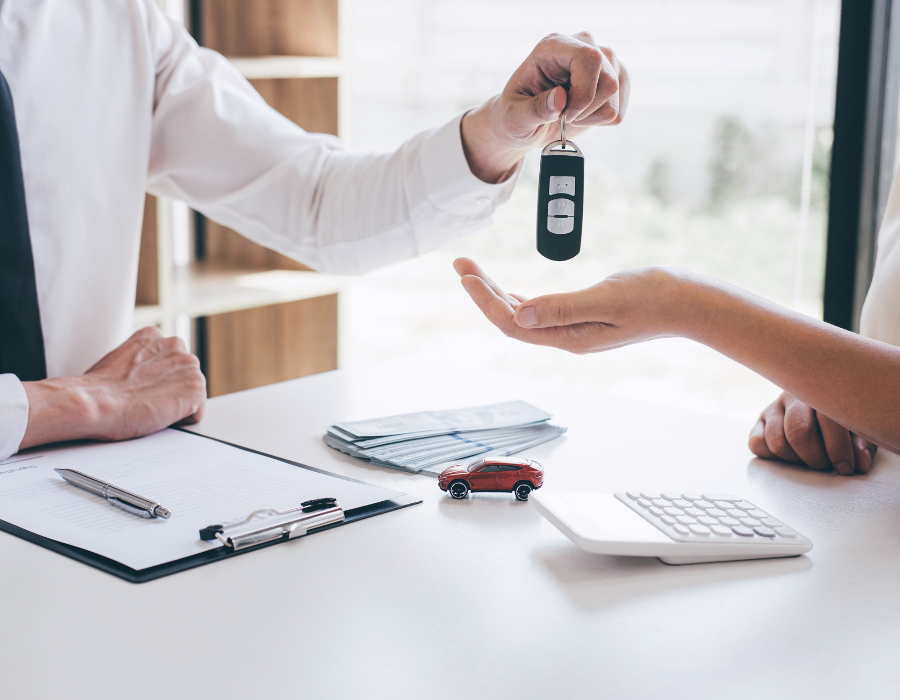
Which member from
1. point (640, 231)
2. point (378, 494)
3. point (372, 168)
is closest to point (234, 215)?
point (372, 168)

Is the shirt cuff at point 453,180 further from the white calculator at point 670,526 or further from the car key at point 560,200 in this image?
the white calculator at point 670,526

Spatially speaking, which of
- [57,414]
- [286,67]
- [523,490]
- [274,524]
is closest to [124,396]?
[57,414]

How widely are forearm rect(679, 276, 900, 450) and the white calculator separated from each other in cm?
15

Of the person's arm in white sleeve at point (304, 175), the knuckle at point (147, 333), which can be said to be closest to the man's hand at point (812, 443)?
the person's arm in white sleeve at point (304, 175)

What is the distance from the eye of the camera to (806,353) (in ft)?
2.88

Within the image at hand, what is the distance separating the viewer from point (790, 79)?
229cm

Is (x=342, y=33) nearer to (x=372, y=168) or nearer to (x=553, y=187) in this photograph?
(x=372, y=168)

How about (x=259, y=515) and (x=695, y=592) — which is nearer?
(x=695, y=592)

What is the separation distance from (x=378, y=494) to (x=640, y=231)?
200 cm

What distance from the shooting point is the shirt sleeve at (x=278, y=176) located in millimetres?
1410

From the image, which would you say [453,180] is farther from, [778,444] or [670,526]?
[670,526]

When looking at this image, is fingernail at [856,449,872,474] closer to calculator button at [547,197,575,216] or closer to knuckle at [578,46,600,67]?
calculator button at [547,197,575,216]

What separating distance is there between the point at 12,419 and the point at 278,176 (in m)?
0.68

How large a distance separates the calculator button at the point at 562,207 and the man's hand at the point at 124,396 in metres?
0.49
